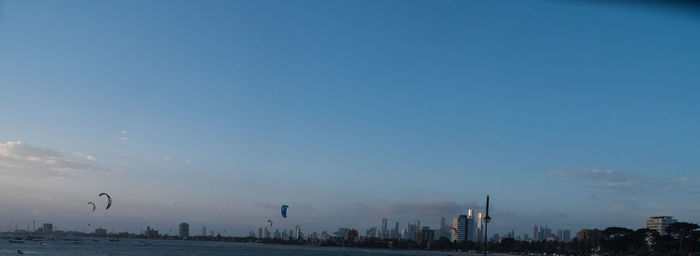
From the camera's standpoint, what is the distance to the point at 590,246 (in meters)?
160

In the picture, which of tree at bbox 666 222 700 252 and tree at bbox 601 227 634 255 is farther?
tree at bbox 601 227 634 255

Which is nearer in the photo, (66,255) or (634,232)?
(66,255)

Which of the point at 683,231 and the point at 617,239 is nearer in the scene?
the point at 683,231

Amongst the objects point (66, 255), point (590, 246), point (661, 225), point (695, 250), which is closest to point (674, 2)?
point (66, 255)

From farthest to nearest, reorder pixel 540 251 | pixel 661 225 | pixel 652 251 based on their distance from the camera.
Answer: pixel 661 225
pixel 540 251
pixel 652 251

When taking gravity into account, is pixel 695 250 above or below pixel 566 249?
above

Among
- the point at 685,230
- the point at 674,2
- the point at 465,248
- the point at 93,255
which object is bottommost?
the point at 465,248

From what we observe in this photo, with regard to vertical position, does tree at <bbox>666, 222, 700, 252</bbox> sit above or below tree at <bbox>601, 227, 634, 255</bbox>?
above

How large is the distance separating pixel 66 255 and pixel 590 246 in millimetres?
133661

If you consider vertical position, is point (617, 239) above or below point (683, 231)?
below

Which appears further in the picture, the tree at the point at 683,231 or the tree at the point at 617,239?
the tree at the point at 617,239

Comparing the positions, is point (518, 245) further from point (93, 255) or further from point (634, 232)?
point (93, 255)

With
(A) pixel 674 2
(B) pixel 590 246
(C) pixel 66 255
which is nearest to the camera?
(A) pixel 674 2

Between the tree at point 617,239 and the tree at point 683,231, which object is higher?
the tree at point 683,231
